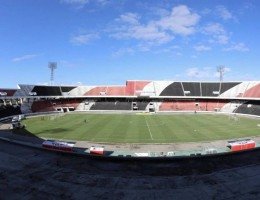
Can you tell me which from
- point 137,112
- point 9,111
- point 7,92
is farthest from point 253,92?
point 7,92

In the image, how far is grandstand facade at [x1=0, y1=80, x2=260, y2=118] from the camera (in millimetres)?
87562

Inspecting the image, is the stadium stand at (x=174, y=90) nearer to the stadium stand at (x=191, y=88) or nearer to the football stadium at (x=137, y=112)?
the football stadium at (x=137, y=112)

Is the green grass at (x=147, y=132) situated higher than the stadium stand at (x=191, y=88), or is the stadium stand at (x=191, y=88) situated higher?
the stadium stand at (x=191, y=88)

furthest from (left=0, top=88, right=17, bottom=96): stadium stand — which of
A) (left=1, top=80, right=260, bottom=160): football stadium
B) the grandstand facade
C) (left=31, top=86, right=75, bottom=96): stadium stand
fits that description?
(left=31, top=86, right=75, bottom=96): stadium stand

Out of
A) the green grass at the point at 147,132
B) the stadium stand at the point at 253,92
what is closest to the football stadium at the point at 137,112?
the green grass at the point at 147,132

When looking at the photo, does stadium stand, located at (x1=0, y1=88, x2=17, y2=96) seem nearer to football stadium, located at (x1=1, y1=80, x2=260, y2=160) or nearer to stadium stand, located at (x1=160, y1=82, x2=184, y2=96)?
football stadium, located at (x1=1, y1=80, x2=260, y2=160)

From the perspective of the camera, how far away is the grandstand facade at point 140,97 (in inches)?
3447

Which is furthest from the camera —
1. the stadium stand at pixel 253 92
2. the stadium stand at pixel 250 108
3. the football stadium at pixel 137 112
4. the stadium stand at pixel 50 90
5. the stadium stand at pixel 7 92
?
the stadium stand at pixel 50 90

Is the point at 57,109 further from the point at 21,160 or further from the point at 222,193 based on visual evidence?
the point at 222,193

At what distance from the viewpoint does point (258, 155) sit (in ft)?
95.2

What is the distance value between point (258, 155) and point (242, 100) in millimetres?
61310

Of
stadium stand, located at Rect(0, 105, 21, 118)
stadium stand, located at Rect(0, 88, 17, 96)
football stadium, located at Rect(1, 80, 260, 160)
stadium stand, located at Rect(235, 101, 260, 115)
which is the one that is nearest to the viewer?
football stadium, located at Rect(1, 80, 260, 160)

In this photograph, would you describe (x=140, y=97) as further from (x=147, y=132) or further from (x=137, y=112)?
(x=147, y=132)

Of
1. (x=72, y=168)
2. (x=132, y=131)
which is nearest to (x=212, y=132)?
(x=132, y=131)
